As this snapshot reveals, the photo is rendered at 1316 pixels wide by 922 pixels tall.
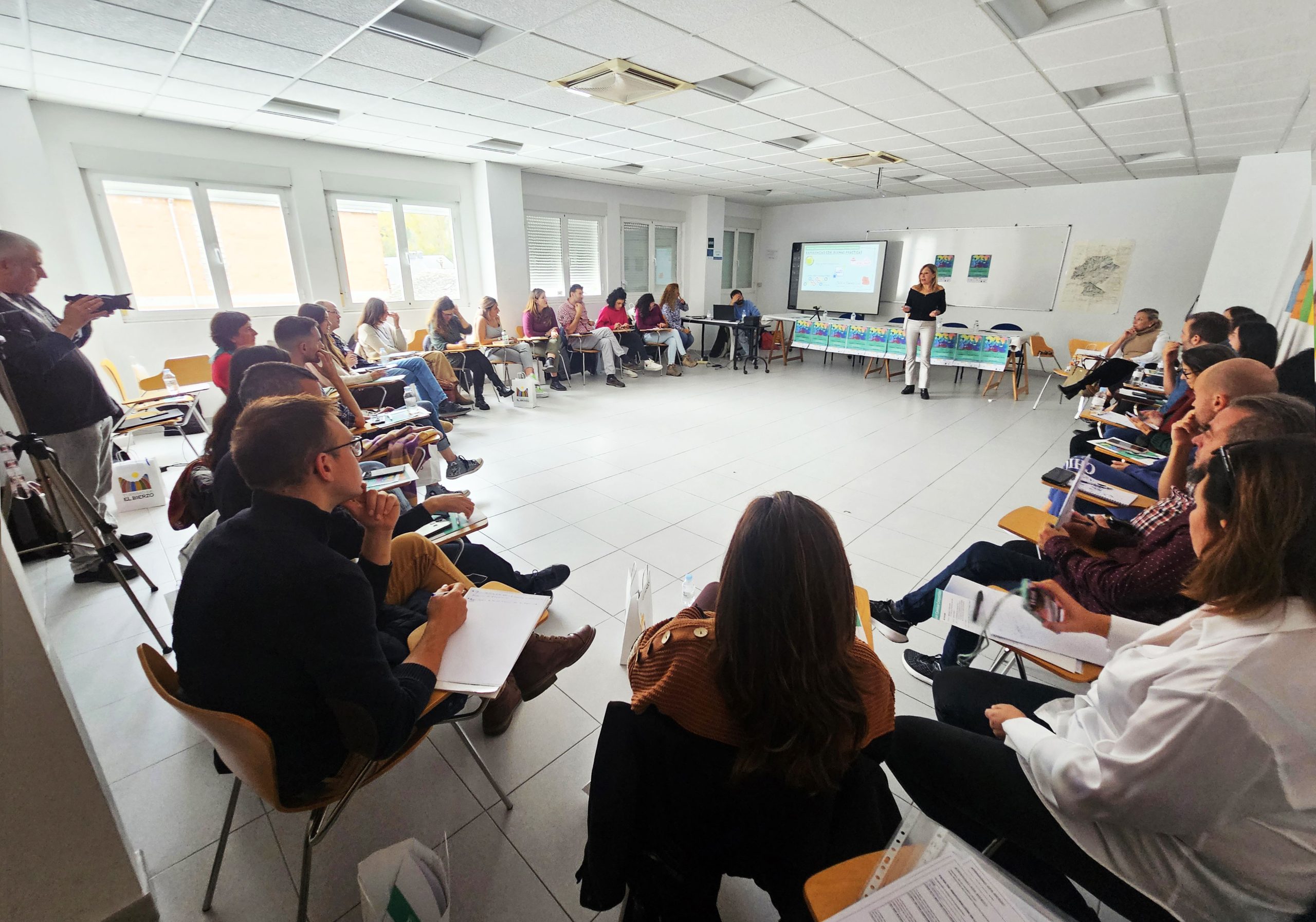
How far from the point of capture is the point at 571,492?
3.93 m

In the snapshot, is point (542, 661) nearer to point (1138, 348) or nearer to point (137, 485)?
point (137, 485)

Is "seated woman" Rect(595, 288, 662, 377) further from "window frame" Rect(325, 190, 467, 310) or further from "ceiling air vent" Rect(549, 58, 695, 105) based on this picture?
"ceiling air vent" Rect(549, 58, 695, 105)

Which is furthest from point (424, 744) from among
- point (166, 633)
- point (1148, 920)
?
point (1148, 920)

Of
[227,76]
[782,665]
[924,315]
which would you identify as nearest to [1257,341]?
[782,665]

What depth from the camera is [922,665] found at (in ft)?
7.13

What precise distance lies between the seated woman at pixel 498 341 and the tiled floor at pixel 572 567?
805 millimetres

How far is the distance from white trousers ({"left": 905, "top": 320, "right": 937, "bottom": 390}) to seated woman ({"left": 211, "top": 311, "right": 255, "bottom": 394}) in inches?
270

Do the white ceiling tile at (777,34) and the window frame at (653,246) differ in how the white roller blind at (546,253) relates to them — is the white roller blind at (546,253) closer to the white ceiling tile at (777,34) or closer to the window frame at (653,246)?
the window frame at (653,246)

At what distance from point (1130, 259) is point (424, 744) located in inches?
410

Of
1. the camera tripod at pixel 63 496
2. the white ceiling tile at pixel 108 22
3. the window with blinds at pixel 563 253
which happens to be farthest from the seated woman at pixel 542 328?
the camera tripod at pixel 63 496

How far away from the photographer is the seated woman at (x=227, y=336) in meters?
3.07

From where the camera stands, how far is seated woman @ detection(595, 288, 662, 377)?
7.94 metres

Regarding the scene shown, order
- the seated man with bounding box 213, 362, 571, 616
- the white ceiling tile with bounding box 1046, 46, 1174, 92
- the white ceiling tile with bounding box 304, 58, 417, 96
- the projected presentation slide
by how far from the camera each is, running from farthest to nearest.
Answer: the projected presentation slide → the white ceiling tile with bounding box 304, 58, 417, 96 → the white ceiling tile with bounding box 1046, 46, 1174, 92 → the seated man with bounding box 213, 362, 571, 616

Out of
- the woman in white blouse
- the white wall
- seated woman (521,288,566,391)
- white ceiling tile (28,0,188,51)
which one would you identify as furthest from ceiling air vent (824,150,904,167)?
the woman in white blouse
